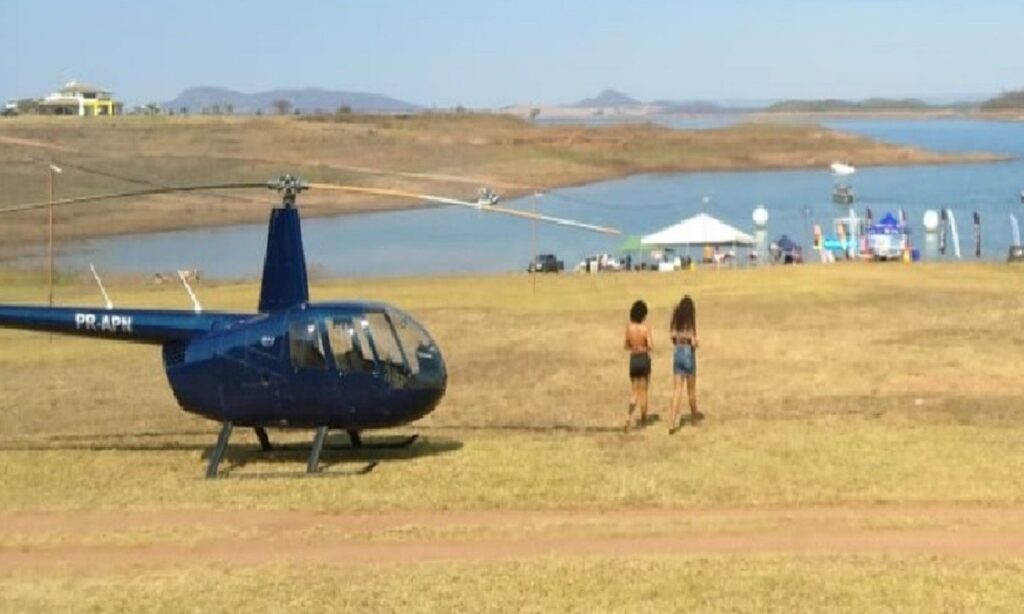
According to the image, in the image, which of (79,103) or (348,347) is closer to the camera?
(348,347)

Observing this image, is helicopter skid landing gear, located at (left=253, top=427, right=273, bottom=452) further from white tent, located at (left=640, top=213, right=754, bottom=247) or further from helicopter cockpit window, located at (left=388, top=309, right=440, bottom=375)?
white tent, located at (left=640, top=213, right=754, bottom=247)

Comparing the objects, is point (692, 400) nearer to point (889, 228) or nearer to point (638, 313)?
point (638, 313)

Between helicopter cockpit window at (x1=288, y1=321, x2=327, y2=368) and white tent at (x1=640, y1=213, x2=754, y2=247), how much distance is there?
114 feet

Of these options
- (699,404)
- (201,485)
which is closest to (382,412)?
(201,485)

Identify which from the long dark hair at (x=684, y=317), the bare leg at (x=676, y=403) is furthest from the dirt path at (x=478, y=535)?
the long dark hair at (x=684, y=317)

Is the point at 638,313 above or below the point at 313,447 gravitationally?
above

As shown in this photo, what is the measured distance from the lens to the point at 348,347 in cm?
1644

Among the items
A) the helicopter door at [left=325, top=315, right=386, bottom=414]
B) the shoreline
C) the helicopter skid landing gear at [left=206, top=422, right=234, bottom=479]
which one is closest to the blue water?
the shoreline

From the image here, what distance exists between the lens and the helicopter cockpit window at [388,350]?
53.8 feet

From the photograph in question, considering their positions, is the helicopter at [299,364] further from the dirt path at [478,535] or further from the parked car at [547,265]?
the parked car at [547,265]

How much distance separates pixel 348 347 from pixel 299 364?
0.58 metres

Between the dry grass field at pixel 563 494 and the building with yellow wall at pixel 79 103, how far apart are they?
473 feet

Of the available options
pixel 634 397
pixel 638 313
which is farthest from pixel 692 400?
pixel 638 313

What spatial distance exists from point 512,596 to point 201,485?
5717 mm
